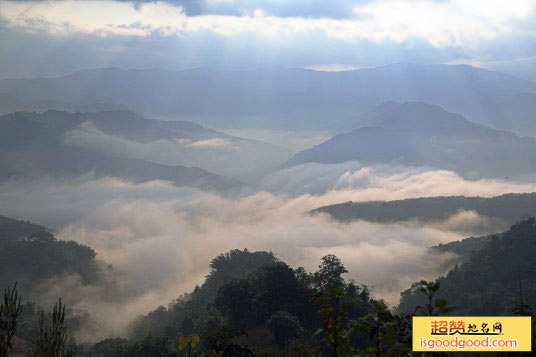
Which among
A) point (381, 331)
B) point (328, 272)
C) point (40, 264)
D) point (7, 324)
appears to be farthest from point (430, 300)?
point (40, 264)

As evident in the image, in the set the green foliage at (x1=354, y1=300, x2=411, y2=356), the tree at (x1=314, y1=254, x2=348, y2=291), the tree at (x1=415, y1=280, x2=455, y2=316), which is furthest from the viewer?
the tree at (x1=314, y1=254, x2=348, y2=291)

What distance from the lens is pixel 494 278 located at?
101 metres

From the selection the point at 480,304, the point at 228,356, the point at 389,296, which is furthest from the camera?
the point at 389,296

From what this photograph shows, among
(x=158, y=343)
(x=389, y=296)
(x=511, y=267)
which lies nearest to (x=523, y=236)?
(x=511, y=267)

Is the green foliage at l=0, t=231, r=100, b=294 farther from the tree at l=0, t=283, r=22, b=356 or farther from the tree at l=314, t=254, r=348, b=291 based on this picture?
the tree at l=0, t=283, r=22, b=356

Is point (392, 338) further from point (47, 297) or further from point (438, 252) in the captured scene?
point (438, 252)

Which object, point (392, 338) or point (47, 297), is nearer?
point (392, 338)

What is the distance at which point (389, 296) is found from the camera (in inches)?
5723

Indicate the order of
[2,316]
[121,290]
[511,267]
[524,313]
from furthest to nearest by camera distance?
1. [121,290]
2. [511,267]
3. [2,316]
4. [524,313]

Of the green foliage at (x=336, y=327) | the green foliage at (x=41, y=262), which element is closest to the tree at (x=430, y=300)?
the green foliage at (x=336, y=327)

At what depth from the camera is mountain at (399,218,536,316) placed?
281 feet

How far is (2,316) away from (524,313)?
35.2 ft

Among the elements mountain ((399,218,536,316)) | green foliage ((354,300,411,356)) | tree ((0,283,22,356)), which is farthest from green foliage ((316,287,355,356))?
mountain ((399,218,536,316))

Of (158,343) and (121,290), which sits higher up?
(121,290)
